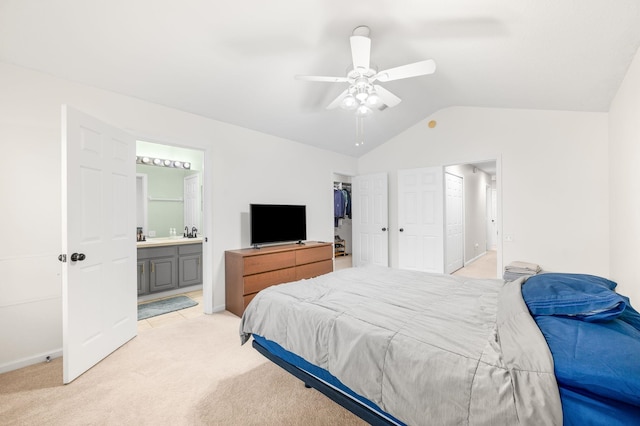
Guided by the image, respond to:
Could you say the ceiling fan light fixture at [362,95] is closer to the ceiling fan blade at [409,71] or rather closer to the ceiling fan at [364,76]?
the ceiling fan at [364,76]

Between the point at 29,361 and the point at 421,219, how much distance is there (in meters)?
5.07

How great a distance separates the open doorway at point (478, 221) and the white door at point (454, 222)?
14cm

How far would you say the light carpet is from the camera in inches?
66.7

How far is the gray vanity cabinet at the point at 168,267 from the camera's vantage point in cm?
385

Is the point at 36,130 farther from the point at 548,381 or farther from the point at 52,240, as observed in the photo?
the point at 548,381

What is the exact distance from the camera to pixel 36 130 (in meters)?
2.35

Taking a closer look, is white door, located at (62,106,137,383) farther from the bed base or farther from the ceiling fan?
the ceiling fan

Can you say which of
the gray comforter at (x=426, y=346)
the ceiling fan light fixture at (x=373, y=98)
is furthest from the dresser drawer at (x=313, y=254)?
the ceiling fan light fixture at (x=373, y=98)

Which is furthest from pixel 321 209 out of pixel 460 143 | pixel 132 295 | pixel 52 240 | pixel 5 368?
pixel 5 368

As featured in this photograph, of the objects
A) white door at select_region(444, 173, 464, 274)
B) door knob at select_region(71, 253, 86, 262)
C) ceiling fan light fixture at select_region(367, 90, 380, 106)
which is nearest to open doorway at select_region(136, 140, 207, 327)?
door knob at select_region(71, 253, 86, 262)

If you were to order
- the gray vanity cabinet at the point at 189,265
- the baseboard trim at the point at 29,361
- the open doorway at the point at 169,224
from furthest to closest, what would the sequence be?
the gray vanity cabinet at the point at 189,265 < the open doorway at the point at 169,224 < the baseboard trim at the point at 29,361

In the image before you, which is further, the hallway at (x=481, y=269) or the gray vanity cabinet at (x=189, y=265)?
the hallway at (x=481, y=269)

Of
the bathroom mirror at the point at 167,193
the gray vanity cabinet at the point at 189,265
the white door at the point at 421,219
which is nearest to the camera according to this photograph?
the gray vanity cabinet at the point at 189,265

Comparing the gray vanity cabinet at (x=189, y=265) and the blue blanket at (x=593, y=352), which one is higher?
the blue blanket at (x=593, y=352)
